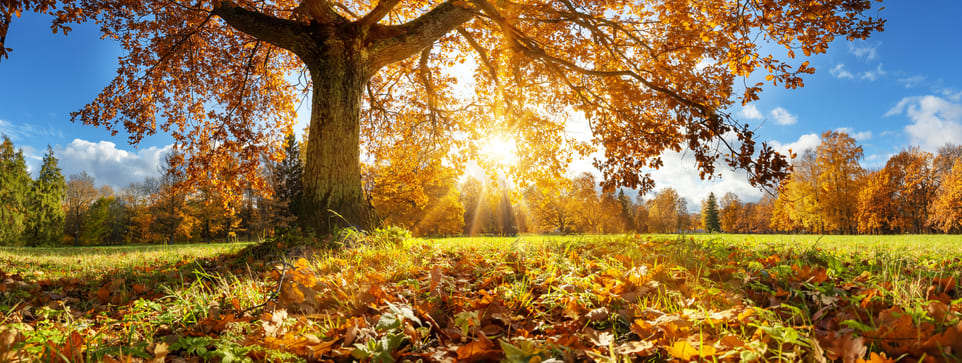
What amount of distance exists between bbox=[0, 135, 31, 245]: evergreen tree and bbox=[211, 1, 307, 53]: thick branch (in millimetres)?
36564

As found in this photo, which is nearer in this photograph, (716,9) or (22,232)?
(716,9)

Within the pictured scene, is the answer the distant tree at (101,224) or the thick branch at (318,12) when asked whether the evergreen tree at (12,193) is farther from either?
the thick branch at (318,12)

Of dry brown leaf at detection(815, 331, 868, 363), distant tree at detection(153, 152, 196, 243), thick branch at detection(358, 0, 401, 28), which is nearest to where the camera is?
dry brown leaf at detection(815, 331, 868, 363)

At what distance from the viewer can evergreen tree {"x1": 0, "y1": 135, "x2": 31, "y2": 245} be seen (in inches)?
1089

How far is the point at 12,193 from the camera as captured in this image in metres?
29.1

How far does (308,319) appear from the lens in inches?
76.5

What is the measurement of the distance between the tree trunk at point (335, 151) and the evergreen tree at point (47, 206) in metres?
43.0

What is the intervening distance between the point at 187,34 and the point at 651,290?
1028cm

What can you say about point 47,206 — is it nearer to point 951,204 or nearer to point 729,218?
point 951,204

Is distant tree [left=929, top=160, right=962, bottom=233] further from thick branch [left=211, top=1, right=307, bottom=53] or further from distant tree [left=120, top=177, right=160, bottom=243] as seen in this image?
distant tree [left=120, top=177, right=160, bottom=243]

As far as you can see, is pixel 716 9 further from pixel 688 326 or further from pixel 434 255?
pixel 688 326

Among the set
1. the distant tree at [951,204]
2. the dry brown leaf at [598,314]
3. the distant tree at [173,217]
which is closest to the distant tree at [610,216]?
the distant tree at [951,204]

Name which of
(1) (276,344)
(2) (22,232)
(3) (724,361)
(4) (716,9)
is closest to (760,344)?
(3) (724,361)

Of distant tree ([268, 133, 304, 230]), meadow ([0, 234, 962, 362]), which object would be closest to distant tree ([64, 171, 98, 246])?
distant tree ([268, 133, 304, 230])
